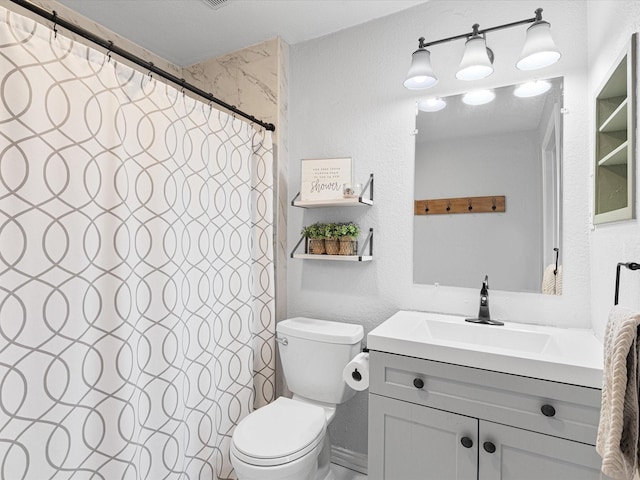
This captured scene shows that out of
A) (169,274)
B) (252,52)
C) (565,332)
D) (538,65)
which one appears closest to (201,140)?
(169,274)

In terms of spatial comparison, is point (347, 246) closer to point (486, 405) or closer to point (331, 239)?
point (331, 239)

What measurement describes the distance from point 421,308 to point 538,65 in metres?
1.23

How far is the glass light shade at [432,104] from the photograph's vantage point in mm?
1834

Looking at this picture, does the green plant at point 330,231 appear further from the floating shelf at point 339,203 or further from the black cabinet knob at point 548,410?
the black cabinet knob at point 548,410

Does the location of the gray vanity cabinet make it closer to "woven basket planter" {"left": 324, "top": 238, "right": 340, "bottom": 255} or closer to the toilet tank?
the toilet tank

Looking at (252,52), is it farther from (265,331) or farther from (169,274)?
(265,331)

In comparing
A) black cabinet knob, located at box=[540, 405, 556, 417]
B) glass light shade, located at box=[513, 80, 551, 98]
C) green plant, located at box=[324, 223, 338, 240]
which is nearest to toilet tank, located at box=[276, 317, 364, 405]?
green plant, located at box=[324, 223, 338, 240]

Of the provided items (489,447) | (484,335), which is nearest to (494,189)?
(484,335)

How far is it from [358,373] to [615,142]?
4.30 ft

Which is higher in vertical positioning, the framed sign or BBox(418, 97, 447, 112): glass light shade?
BBox(418, 97, 447, 112): glass light shade

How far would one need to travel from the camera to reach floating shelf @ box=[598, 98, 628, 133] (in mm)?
1090

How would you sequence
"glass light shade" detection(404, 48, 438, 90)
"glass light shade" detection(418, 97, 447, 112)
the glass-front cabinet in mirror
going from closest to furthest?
1. the glass-front cabinet in mirror
2. "glass light shade" detection(404, 48, 438, 90)
3. "glass light shade" detection(418, 97, 447, 112)

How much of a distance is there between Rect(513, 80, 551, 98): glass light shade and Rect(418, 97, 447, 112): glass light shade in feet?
1.09

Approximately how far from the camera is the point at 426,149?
6.12ft
